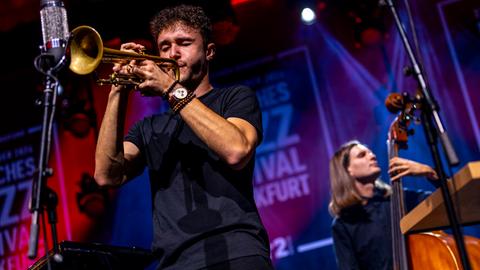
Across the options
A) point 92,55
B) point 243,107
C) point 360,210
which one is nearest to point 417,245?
point 243,107

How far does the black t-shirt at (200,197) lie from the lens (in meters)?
2.49

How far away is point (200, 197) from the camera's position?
2.61 metres

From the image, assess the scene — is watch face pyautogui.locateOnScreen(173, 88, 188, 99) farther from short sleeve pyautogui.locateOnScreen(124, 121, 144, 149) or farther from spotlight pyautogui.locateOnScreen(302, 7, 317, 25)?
spotlight pyautogui.locateOnScreen(302, 7, 317, 25)

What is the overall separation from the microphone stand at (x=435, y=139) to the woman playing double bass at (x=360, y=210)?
8.51 feet

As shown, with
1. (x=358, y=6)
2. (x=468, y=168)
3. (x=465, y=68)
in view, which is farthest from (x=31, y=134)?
(x=468, y=168)

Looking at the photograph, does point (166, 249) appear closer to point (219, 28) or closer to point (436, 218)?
point (436, 218)

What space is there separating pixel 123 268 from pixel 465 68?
15.4ft

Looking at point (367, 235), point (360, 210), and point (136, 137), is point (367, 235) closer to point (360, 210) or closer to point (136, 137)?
point (360, 210)

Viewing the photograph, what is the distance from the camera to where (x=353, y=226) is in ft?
17.6

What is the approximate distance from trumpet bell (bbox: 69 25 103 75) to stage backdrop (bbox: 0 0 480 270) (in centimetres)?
455

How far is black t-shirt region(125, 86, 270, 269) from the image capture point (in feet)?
8.18

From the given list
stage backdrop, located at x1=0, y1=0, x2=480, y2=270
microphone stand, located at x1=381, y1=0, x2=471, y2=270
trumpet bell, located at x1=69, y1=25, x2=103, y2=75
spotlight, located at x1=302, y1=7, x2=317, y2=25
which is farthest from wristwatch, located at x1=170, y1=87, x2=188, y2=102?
spotlight, located at x1=302, y1=7, x2=317, y2=25

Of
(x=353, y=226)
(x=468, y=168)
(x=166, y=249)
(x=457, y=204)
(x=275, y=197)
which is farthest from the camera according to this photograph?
(x=275, y=197)

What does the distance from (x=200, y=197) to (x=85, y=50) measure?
0.76 metres
